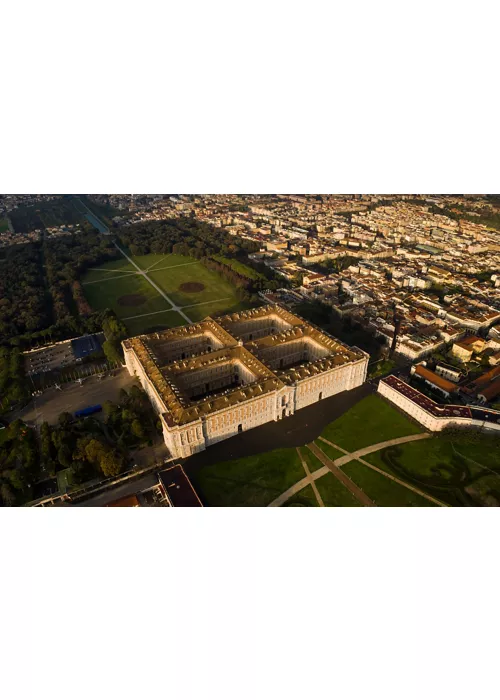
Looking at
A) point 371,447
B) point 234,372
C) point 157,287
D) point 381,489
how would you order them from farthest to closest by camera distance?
point 157,287 → point 234,372 → point 371,447 → point 381,489

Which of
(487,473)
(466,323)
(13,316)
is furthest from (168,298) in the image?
(487,473)

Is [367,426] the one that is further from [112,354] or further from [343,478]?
[112,354]

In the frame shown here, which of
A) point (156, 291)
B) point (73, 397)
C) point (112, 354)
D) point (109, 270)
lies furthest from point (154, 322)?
point (109, 270)

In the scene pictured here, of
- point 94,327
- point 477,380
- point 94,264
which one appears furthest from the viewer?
point 94,264

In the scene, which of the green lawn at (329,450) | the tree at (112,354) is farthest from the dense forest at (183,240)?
the green lawn at (329,450)

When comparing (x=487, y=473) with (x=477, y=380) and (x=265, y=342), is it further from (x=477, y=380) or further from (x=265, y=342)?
(x=265, y=342)

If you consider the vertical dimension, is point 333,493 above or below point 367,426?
below
